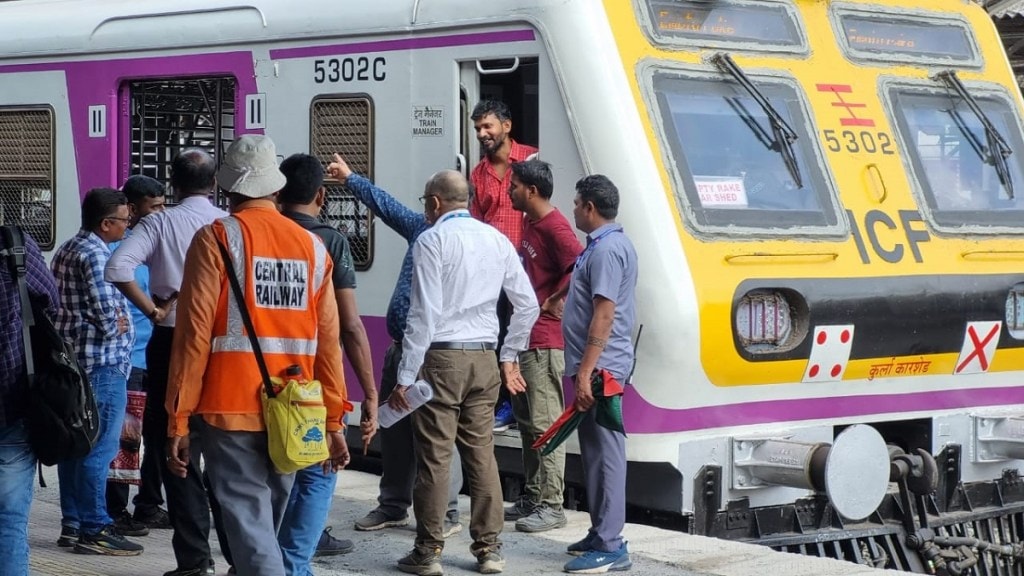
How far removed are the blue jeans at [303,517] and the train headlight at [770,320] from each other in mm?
2292

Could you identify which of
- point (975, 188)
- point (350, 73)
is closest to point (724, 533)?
point (975, 188)

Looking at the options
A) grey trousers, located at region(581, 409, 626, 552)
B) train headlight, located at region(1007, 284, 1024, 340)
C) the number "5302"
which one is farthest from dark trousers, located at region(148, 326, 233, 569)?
train headlight, located at region(1007, 284, 1024, 340)

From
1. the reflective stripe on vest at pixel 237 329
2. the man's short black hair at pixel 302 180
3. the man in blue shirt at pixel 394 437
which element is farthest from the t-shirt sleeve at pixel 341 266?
the reflective stripe on vest at pixel 237 329

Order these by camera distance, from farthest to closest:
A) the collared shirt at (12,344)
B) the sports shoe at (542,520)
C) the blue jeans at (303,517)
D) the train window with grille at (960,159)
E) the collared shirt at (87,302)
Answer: the train window with grille at (960,159) → the sports shoe at (542,520) → the collared shirt at (87,302) → the blue jeans at (303,517) → the collared shirt at (12,344)

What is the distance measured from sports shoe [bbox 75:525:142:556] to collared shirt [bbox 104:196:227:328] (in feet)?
3.33

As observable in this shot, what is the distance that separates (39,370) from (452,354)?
5.59ft

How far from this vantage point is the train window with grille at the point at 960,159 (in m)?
8.20

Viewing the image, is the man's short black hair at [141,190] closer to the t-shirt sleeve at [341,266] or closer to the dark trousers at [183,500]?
the dark trousers at [183,500]

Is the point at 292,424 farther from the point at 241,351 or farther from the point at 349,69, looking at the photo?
the point at 349,69

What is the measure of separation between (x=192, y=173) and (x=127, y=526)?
5.22 ft

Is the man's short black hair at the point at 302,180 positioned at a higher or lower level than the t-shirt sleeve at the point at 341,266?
higher

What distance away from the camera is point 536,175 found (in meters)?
7.13

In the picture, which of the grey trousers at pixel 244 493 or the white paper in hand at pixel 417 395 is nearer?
the grey trousers at pixel 244 493

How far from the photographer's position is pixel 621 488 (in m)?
6.68
